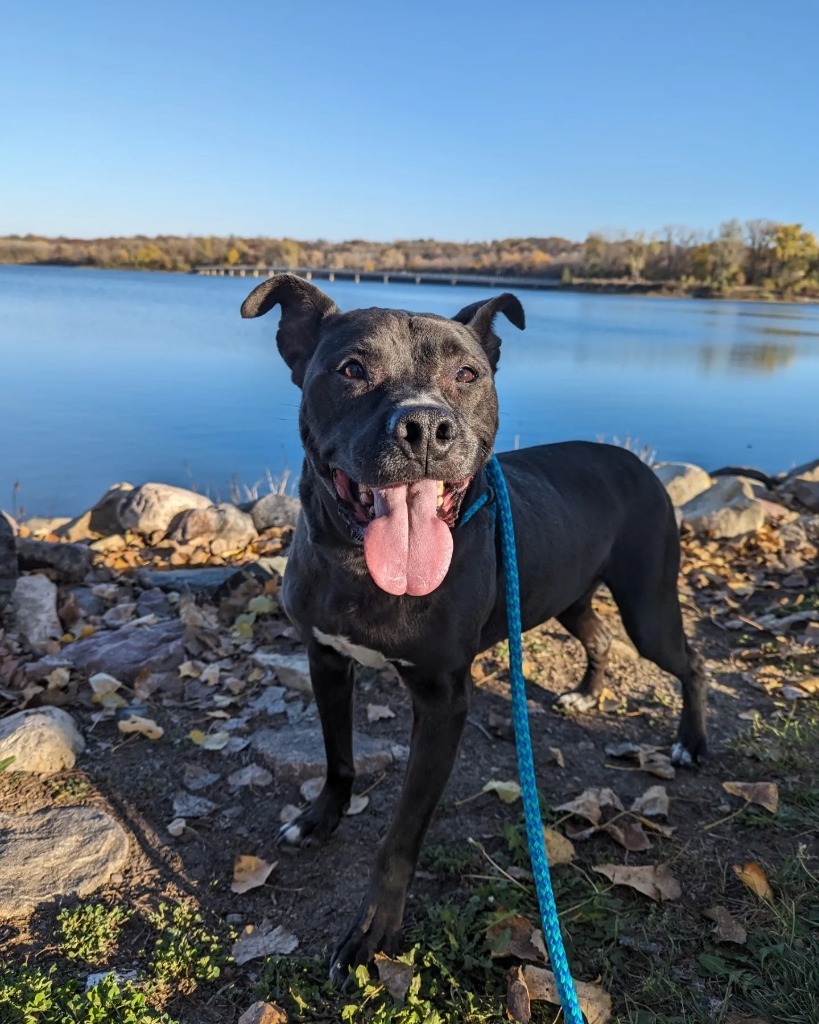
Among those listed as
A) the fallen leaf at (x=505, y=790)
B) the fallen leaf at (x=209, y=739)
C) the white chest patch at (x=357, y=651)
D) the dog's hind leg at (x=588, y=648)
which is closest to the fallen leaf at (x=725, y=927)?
the fallen leaf at (x=505, y=790)

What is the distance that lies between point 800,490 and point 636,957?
274 inches

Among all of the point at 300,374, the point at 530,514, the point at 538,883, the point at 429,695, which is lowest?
the point at 538,883

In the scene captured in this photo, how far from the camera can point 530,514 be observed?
334cm

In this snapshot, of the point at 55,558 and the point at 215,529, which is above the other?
the point at 55,558

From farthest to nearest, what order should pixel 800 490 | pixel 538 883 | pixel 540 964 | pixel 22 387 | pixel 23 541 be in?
pixel 22 387 < pixel 800 490 < pixel 23 541 < pixel 540 964 < pixel 538 883

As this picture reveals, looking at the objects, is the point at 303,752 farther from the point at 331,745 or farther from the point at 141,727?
the point at 141,727

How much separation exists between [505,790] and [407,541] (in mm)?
1593

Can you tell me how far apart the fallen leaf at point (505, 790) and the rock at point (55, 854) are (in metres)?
1.58

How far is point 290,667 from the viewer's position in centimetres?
432

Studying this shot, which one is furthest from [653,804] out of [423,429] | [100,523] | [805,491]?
[100,523]

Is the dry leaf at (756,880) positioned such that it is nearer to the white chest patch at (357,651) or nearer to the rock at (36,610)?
the white chest patch at (357,651)

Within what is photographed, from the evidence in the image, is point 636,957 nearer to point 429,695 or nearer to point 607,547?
point 429,695

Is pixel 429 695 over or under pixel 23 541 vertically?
over

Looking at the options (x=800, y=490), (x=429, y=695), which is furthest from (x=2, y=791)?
(x=800, y=490)
